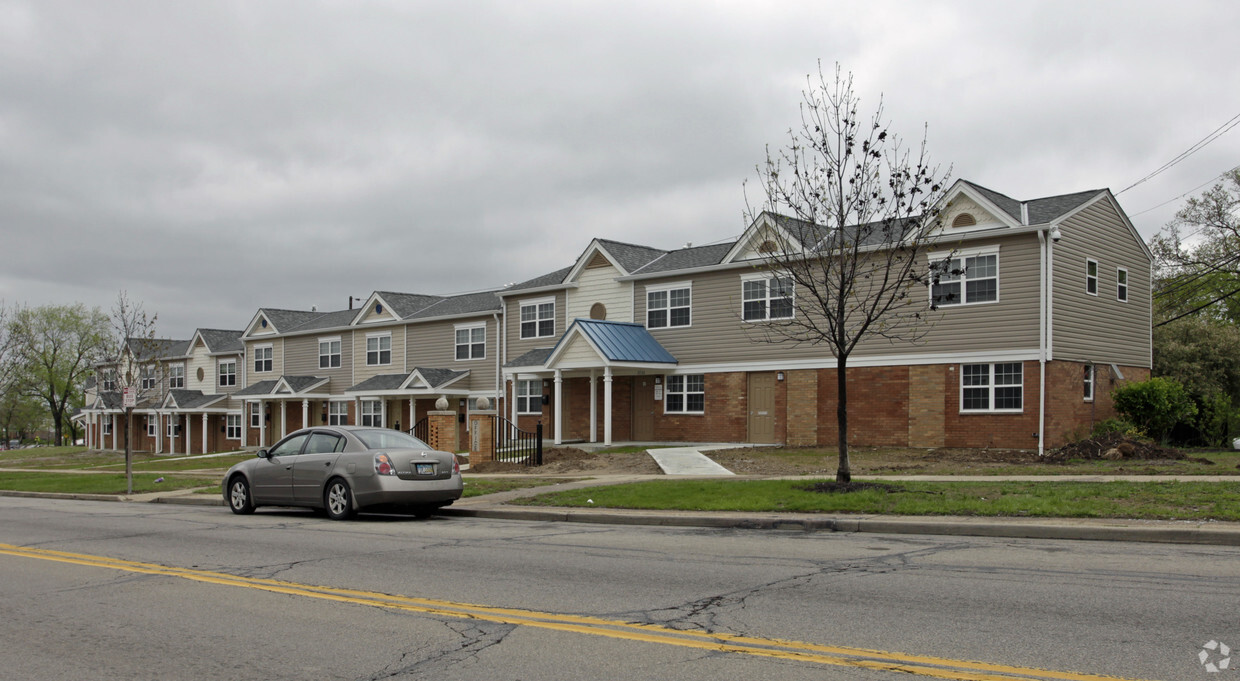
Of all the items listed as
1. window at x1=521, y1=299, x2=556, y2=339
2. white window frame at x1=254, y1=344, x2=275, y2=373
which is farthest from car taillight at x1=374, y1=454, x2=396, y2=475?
white window frame at x1=254, y1=344, x2=275, y2=373

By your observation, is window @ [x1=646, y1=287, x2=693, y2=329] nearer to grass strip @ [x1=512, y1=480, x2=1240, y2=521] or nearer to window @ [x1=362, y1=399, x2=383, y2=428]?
grass strip @ [x1=512, y1=480, x2=1240, y2=521]

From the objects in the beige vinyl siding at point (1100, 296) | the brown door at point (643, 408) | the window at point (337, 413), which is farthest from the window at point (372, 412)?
the beige vinyl siding at point (1100, 296)

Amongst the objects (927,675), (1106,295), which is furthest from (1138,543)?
(1106,295)

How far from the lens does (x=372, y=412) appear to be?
44688 millimetres

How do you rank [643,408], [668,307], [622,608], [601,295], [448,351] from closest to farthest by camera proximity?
1. [622,608]
2. [668,307]
3. [643,408]
4. [601,295]
5. [448,351]

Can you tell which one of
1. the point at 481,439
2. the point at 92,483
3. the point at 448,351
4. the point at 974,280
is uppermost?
the point at 974,280

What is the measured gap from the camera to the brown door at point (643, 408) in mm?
32438

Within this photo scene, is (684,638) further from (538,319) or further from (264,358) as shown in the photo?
(264,358)

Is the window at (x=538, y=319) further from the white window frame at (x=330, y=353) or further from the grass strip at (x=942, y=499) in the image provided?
the grass strip at (x=942, y=499)

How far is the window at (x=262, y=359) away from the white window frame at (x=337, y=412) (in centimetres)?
651

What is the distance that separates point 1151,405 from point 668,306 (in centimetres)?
1460

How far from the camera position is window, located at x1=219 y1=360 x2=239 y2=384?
5684 centimetres

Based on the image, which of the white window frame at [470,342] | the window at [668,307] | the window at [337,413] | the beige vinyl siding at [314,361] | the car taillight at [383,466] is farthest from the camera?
the window at [337,413]

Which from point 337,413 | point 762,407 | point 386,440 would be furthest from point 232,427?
point 386,440
